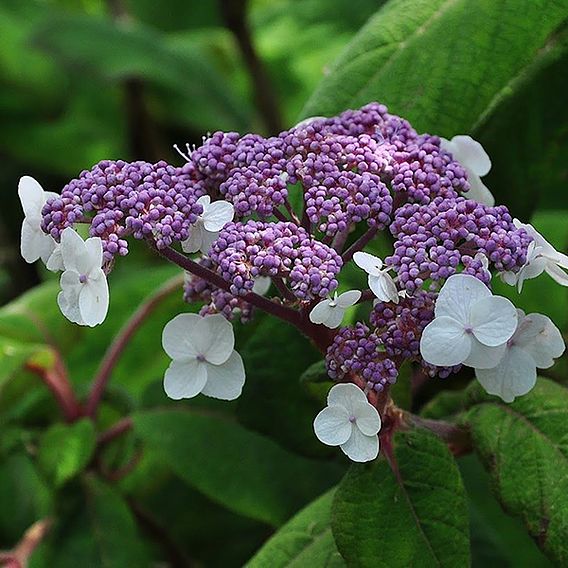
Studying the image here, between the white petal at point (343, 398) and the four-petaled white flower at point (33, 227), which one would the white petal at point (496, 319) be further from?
the four-petaled white flower at point (33, 227)

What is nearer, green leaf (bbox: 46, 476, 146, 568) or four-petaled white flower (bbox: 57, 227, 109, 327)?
four-petaled white flower (bbox: 57, 227, 109, 327)

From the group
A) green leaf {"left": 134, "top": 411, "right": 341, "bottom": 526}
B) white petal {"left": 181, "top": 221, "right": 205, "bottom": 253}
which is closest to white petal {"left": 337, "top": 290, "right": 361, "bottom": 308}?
white petal {"left": 181, "top": 221, "right": 205, "bottom": 253}

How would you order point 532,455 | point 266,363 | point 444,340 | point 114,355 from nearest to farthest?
point 444,340, point 532,455, point 266,363, point 114,355

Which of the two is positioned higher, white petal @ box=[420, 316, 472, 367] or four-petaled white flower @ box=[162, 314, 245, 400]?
white petal @ box=[420, 316, 472, 367]

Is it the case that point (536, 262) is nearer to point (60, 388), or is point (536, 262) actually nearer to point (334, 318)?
point (334, 318)

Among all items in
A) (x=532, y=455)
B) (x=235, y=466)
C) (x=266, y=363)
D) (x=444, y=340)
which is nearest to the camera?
(x=444, y=340)

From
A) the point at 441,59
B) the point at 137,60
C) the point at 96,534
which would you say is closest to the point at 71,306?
the point at 441,59

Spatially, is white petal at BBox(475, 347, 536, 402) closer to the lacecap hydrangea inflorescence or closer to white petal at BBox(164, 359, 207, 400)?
the lacecap hydrangea inflorescence

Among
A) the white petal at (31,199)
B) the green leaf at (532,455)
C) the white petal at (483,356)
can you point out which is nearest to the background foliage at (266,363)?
the green leaf at (532,455)
